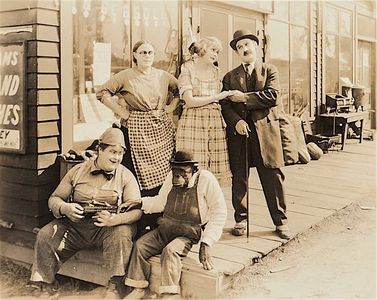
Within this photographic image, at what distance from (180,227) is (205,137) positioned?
994 mm

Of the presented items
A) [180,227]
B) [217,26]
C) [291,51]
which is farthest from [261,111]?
[291,51]

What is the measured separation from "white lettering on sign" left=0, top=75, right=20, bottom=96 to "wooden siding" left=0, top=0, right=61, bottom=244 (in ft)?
0.40

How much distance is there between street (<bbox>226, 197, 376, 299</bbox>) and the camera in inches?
143

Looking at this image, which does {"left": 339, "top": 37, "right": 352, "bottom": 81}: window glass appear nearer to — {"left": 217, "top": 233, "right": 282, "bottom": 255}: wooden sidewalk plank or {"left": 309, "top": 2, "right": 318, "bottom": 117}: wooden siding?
{"left": 309, "top": 2, "right": 318, "bottom": 117}: wooden siding

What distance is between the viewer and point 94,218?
11.6 feet

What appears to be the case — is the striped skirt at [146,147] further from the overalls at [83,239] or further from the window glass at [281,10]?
the window glass at [281,10]

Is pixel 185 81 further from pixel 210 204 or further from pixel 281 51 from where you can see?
pixel 281 51

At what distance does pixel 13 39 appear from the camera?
4.33 m

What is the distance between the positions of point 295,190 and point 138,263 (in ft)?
11.1

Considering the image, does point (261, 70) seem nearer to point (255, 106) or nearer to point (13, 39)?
point (255, 106)

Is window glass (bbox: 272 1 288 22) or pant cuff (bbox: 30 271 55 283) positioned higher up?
window glass (bbox: 272 1 288 22)

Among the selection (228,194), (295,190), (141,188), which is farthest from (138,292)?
(295,190)

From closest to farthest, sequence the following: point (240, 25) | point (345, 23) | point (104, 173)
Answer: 1. point (104, 173)
2. point (240, 25)
3. point (345, 23)

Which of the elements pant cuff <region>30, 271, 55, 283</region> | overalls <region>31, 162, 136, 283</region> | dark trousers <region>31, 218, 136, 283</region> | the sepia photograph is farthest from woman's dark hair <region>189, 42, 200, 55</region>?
pant cuff <region>30, 271, 55, 283</region>
